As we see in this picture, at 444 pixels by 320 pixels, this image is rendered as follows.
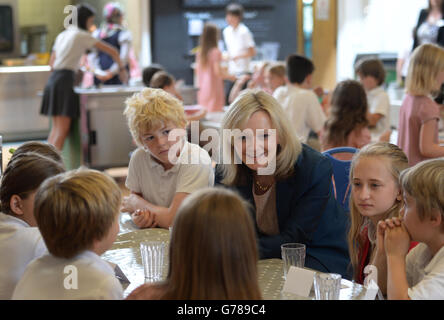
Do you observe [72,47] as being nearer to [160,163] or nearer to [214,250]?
[160,163]

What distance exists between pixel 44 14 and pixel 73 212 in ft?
30.3

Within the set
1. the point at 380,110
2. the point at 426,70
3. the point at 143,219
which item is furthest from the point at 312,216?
the point at 380,110

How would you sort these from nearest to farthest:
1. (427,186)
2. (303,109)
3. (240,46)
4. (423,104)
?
(427,186), (423,104), (303,109), (240,46)

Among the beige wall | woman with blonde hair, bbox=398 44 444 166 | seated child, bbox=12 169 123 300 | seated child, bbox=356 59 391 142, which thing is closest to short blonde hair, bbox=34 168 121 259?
seated child, bbox=12 169 123 300

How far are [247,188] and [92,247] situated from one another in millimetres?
870

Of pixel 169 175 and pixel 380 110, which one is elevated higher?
pixel 380 110

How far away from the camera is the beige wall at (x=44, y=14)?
10.0 meters

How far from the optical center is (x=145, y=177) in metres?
2.79

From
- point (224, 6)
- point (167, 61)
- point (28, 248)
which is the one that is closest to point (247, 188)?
point (28, 248)

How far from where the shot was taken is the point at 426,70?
381cm

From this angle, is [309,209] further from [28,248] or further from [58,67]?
[58,67]

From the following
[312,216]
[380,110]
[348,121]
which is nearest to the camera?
[312,216]

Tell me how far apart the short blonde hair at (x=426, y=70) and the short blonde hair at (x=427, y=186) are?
2.13 meters

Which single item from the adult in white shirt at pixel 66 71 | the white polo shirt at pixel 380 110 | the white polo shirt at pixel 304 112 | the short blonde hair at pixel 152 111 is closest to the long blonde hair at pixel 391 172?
the short blonde hair at pixel 152 111
